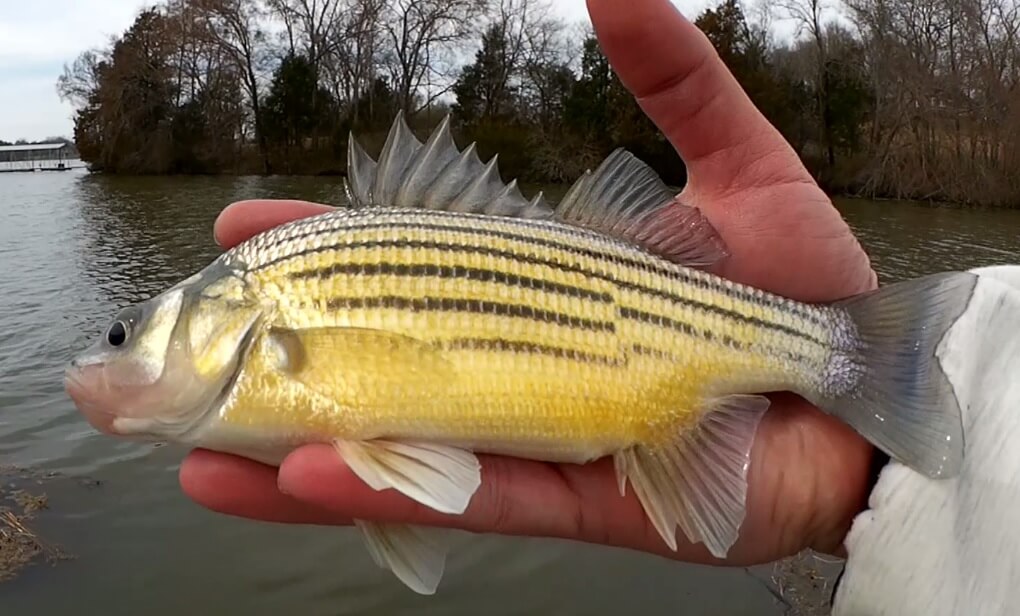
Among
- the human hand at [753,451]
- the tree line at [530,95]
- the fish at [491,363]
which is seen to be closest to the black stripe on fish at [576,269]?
the fish at [491,363]

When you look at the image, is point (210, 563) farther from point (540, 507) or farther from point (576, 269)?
point (576, 269)

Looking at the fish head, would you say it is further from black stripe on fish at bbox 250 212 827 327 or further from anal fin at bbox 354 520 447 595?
anal fin at bbox 354 520 447 595

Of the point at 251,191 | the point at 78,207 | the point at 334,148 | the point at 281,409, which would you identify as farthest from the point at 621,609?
the point at 334,148

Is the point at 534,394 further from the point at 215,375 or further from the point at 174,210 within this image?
the point at 174,210

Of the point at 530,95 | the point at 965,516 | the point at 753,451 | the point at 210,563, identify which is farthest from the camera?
the point at 530,95

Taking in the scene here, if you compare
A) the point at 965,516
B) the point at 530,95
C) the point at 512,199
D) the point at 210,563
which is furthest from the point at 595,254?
the point at 530,95

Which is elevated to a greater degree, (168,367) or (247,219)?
(247,219)
